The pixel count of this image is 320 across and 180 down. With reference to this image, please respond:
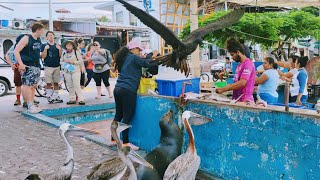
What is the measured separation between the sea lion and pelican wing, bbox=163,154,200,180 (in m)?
0.37

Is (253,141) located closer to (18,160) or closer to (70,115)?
(18,160)

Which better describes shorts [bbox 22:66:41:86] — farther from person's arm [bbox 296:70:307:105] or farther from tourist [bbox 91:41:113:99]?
person's arm [bbox 296:70:307:105]

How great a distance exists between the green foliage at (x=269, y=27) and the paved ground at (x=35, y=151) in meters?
4.85

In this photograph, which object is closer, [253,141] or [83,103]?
[253,141]

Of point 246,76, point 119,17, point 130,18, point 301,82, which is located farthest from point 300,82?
point 119,17

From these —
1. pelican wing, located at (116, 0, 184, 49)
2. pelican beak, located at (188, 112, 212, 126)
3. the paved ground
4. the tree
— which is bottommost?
the paved ground


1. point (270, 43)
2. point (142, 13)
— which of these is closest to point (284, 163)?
point (142, 13)

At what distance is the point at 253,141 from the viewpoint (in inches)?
163

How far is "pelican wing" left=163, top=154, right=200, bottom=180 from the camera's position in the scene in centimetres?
375

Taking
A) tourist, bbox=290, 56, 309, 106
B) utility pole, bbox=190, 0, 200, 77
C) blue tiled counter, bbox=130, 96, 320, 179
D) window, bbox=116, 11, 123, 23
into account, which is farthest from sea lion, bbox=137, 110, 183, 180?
window, bbox=116, 11, 123, 23

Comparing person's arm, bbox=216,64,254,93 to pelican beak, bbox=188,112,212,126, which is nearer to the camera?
pelican beak, bbox=188,112,212,126

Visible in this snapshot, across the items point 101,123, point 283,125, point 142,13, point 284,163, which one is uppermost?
point 142,13

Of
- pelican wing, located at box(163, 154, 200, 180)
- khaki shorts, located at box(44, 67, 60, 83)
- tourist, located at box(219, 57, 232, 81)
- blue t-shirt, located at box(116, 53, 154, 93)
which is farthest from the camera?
tourist, located at box(219, 57, 232, 81)

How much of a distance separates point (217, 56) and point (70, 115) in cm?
2434
